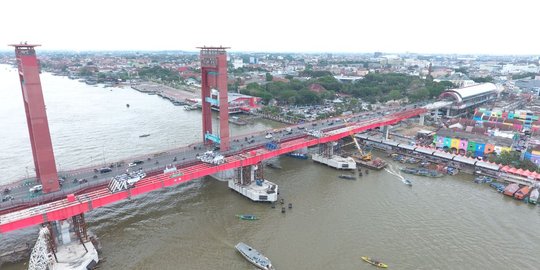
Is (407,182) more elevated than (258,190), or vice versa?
(258,190)

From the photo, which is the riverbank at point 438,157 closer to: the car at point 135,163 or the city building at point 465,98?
the city building at point 465,98

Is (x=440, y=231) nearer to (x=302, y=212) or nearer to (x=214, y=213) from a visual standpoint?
(x=302, y=212)

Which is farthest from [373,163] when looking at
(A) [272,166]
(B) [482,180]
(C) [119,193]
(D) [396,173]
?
(C) [119,193]

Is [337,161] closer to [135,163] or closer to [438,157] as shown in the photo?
[438,157]

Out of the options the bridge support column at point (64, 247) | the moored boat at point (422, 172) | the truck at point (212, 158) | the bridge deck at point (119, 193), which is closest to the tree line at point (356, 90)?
the bridge deck at point (119, 193)

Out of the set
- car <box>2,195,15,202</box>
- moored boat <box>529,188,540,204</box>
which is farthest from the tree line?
car <box>2,195,15,202</box>
